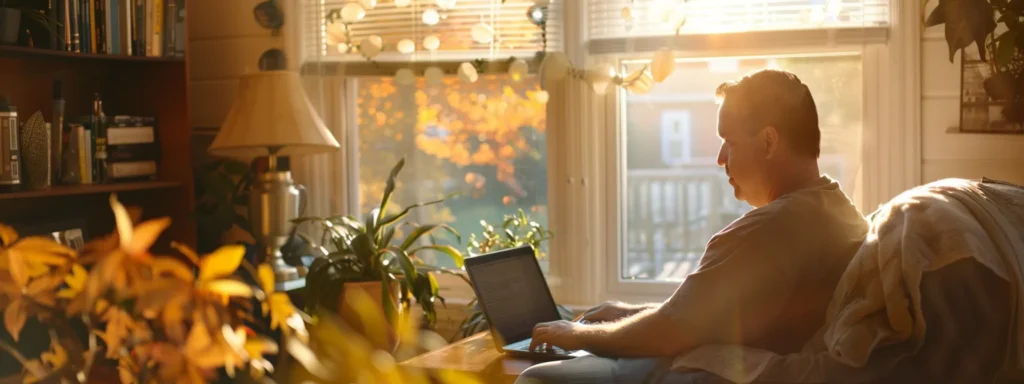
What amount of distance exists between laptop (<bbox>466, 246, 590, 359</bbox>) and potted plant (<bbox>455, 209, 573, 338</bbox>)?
70 cm

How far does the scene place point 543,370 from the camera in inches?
72.4

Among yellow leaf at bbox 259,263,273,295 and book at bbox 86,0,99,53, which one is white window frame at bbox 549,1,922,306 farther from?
yellow leaf at bbox 259,263,273,295

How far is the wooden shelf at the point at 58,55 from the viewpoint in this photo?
9.92ft


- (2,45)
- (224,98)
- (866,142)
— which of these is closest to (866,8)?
(866,142)

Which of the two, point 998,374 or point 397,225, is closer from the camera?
point 998,374

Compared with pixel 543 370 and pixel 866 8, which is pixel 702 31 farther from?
pixel 543 370

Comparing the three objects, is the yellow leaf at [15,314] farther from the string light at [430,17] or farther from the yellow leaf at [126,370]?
the string light at [430,17]

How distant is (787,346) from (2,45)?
2335 millimetres

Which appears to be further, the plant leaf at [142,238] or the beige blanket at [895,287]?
the beige blanket at [895,287]

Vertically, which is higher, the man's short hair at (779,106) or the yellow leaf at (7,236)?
the man's short hair at (779,106)

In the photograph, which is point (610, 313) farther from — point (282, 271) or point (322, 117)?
point (322, 117)

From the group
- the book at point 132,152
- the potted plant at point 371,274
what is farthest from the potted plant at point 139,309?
the book at point 132,152

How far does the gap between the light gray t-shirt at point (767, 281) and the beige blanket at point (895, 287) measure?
7 centimetres

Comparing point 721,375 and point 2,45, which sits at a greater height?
point 2,45
